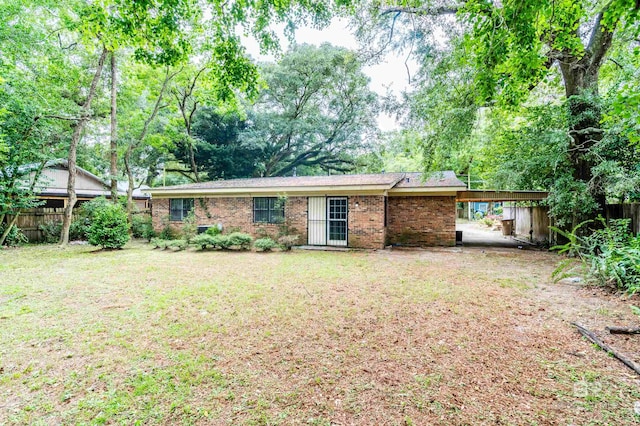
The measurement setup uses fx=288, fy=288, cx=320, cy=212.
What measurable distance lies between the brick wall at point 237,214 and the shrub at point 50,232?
3986mm

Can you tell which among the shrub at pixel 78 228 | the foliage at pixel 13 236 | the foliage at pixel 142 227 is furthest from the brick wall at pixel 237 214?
the foliage at pixel 13 236

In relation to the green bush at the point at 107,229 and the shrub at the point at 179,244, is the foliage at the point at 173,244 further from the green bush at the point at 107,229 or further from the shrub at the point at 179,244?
the green bush at the point at 107,229

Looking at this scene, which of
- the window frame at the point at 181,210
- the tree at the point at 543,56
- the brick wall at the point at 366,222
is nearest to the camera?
the tree at the point at 543,56

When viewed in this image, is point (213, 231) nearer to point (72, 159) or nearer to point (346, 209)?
point (346, 209)

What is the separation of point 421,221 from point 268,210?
6.22 metres

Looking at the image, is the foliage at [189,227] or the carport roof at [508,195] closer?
the carport roof at [508,195]

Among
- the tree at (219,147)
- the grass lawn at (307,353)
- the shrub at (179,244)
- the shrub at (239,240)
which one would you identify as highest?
the tree at (219,147)

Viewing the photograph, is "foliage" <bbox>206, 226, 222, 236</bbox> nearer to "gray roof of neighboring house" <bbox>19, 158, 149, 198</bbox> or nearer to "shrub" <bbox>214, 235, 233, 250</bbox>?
"shrub" <bbox>214, 235, 233, 250</bbox>

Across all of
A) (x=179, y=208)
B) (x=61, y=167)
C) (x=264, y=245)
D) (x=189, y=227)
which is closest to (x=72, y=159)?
(x=179, y=208)

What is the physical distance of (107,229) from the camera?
1003cm

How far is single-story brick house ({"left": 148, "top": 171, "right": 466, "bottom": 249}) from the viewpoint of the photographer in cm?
1050

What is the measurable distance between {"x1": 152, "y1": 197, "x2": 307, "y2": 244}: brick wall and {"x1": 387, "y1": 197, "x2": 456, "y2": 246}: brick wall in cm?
366

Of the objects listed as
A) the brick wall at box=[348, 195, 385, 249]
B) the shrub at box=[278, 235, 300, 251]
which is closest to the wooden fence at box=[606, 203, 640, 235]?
the brick wall at box=[348, 195, 385, 249]

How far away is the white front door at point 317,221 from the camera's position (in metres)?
11.2
